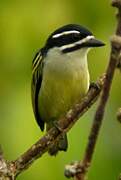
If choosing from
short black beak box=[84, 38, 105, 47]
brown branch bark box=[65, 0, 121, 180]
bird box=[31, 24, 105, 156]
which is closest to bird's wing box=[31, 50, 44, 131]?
bird box=[31, 24, 105, 156]

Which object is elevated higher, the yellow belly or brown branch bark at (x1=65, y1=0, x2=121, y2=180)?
brown branch bark at (x1=65, y1=0, x2=121, y2=180)

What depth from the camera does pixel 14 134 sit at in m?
2.42

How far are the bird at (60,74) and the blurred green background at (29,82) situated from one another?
0.06 metres

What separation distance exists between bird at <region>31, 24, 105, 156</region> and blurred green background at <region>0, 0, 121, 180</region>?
6 centimetres

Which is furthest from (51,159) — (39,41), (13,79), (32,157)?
(32,157)

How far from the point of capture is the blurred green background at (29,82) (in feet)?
7.75

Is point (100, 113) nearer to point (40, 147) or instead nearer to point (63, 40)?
point (40, 147)

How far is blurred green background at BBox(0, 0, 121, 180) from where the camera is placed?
2.36 metres

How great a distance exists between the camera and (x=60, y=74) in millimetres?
2770

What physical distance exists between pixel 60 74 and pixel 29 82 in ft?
0.56

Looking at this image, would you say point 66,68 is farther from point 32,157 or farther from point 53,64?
point 32,157

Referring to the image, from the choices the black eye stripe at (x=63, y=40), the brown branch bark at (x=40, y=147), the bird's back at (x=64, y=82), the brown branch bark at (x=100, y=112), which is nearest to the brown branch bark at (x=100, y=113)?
the brown branch bark at (x=100, y=112)

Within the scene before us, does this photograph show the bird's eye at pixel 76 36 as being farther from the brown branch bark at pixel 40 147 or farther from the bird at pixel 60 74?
the brown branch bark at pixel 40 147

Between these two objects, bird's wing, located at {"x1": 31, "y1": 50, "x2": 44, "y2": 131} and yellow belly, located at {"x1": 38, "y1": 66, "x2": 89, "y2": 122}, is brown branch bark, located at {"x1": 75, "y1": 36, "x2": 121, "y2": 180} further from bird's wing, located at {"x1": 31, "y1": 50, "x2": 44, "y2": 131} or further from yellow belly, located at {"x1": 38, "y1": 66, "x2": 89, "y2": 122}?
bird's wing, located at {"x1": 31, "y1": 50, "x2": 44, "y2": 131}
